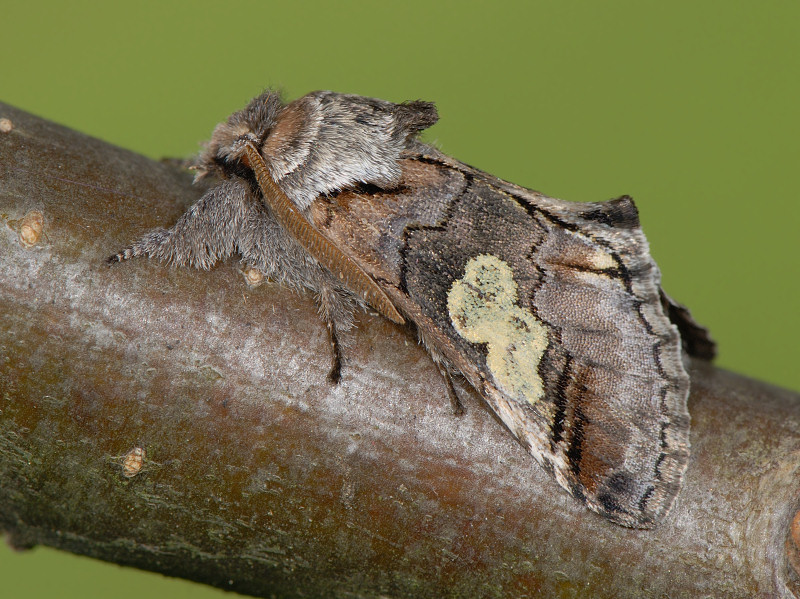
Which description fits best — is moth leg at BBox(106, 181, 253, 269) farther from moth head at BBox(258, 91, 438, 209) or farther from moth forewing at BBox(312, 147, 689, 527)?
moth forewing at BBox(312, 147, 689, 527)

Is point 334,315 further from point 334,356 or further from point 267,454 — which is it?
point 267,454

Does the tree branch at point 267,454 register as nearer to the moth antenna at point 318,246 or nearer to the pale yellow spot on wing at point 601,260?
the moth antenna at point 318,246

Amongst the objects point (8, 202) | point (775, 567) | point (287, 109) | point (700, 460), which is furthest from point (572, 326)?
point (8, 202)

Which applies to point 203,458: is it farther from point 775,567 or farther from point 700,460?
point 775,567

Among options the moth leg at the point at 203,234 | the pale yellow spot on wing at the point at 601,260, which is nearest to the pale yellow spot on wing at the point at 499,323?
the pale yellow spot on wing at the point at 601,260

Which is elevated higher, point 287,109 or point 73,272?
point 287,109

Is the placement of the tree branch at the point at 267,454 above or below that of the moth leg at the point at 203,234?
below

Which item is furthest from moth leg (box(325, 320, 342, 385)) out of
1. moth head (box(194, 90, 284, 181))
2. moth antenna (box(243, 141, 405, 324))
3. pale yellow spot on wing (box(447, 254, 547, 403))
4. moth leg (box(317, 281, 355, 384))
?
moth head (box(194, 90, 284, 181))
